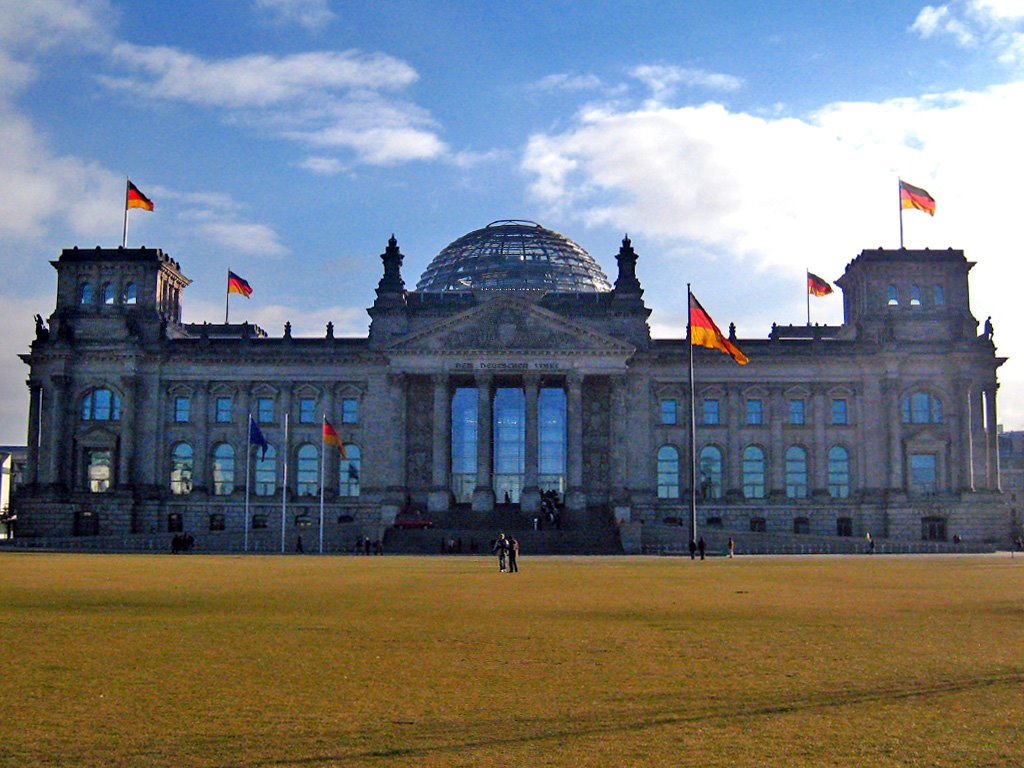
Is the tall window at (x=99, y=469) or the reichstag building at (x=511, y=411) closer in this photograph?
the reichstag building at (x=511, y=411)

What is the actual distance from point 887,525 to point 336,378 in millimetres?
47069

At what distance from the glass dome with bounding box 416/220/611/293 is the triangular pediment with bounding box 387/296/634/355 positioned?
11.3 meters

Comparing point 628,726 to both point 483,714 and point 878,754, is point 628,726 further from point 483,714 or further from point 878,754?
point 878,754

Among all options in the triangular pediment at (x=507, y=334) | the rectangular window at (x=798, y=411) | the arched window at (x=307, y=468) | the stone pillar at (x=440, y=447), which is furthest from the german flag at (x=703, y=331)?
the arched window at (x=307, y=468)

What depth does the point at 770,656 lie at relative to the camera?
2136 cm

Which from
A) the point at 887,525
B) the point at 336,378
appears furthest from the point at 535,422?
the point at 887,525

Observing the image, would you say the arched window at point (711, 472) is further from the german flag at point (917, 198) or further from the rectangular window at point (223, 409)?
the rectangular window at point (223, 409)

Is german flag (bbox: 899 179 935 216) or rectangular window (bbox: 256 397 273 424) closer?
german flag (bbox: 899 179 935 216)

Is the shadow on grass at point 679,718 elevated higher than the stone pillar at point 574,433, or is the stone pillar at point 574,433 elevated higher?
the stone pillar at point 574,433

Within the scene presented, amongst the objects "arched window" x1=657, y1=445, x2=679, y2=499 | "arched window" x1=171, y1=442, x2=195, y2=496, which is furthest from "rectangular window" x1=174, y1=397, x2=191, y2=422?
"arched window" x1=657, y1=445, x2=679, y2=499

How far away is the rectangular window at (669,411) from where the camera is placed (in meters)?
104

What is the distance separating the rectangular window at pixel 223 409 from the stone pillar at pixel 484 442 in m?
22.4

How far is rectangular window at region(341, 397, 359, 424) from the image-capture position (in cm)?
10506

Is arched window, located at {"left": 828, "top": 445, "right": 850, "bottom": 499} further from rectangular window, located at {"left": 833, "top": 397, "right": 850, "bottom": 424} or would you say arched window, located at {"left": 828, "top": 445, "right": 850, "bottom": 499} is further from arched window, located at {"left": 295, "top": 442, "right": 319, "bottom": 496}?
arched window, located at {"left": 295, "top": 442, "right": 319, "bottom": 496}
